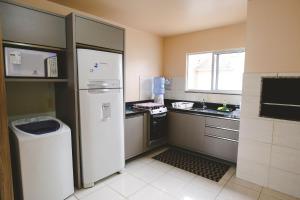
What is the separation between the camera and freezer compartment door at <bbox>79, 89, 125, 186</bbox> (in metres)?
2.04

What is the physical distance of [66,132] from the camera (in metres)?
1.88

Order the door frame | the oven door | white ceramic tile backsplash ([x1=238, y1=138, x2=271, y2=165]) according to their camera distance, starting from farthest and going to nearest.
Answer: the oven door < white ceramic tile backsplash ([x1=238, y1=138, x2=271, y2=165]) < the door frame

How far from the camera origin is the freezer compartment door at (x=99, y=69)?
6.47 feet

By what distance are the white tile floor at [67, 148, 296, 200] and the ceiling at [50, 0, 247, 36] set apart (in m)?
2.28

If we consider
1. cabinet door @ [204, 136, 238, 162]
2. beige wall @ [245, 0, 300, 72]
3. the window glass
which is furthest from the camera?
the window glass

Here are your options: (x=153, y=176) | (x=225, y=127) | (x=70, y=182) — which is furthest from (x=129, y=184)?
(x=225, y=127)

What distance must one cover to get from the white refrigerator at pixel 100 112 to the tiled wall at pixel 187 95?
1.72m

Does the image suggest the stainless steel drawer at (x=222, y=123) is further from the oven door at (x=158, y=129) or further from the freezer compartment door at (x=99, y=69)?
the freezer compartment door at (x=99, y=69)

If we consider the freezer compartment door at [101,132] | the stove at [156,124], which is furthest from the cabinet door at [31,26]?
the stove at [156,124]

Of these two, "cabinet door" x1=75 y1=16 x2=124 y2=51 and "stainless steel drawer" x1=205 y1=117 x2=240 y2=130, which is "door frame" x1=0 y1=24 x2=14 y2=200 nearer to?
"cabinet door" x1=75 y1=16 x2=124 y2=51

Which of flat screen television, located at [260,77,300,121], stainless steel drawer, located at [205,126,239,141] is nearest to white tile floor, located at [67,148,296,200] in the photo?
stainless steel drawer, located at [205,126,239,141]

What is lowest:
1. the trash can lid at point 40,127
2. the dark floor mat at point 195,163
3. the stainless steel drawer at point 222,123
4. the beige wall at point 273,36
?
the dark floor mat at point 195,163

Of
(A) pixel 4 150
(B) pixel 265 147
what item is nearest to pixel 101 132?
(A) pixel 4 150

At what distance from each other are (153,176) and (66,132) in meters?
1.30
